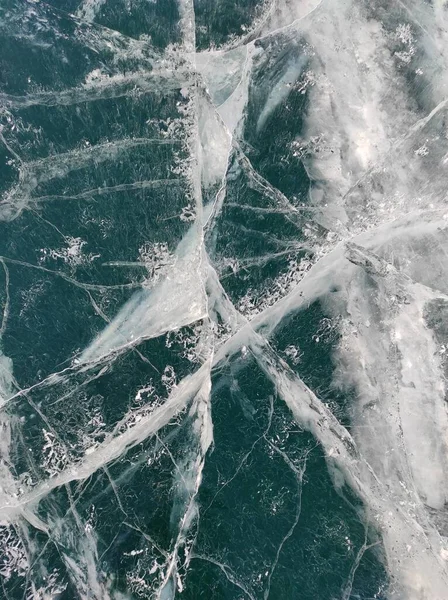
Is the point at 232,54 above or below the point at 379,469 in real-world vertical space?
above

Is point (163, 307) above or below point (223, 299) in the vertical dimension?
below

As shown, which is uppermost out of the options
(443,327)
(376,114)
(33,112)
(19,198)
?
(376,114)

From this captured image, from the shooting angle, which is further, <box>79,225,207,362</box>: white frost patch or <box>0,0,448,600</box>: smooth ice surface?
Answer: <box>79,225,207,362</box>: white frost patch

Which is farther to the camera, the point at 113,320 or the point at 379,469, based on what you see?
the point at 113,320

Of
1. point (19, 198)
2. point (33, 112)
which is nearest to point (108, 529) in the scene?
point (19, 198)

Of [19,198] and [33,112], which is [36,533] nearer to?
[19,198]

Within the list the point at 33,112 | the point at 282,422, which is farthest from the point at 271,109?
the point at 282,422

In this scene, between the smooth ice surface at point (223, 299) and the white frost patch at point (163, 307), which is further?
the white frost patch at point (163, 307)
